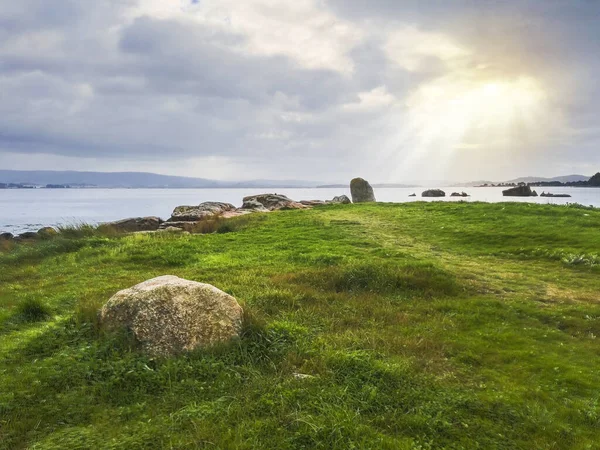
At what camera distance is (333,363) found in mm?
7586

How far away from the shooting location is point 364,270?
541 inches

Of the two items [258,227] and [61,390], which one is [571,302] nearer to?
[61,390]

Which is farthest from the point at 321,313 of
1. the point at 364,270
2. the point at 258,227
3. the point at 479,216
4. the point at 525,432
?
the point at 479,216

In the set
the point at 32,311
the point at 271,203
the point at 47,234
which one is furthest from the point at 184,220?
the point at 32,311

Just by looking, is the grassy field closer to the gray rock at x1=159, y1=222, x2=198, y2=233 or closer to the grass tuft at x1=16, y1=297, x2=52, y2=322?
the grass tuft at x1=16, y1=297, x2=52, y2=322

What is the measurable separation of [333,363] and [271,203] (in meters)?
36.7

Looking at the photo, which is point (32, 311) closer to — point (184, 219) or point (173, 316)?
point (173, 316)

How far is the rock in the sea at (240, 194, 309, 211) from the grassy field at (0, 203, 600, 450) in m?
25.0

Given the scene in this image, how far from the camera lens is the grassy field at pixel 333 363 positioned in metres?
5.85

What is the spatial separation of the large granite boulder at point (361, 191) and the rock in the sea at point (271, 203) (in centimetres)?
569

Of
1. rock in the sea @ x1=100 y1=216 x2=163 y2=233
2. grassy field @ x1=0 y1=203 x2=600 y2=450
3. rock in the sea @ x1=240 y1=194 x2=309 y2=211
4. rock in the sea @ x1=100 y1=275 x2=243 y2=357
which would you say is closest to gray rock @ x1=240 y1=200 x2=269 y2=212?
rock in the sea @ x1=240 y1=194 x2=309 y2=211

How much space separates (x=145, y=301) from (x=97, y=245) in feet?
48.6

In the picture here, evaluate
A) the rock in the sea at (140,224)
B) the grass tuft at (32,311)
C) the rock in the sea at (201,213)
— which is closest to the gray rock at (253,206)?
the rock in the sea at (201,213)

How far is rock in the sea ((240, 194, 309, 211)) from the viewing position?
41406 millimetres
